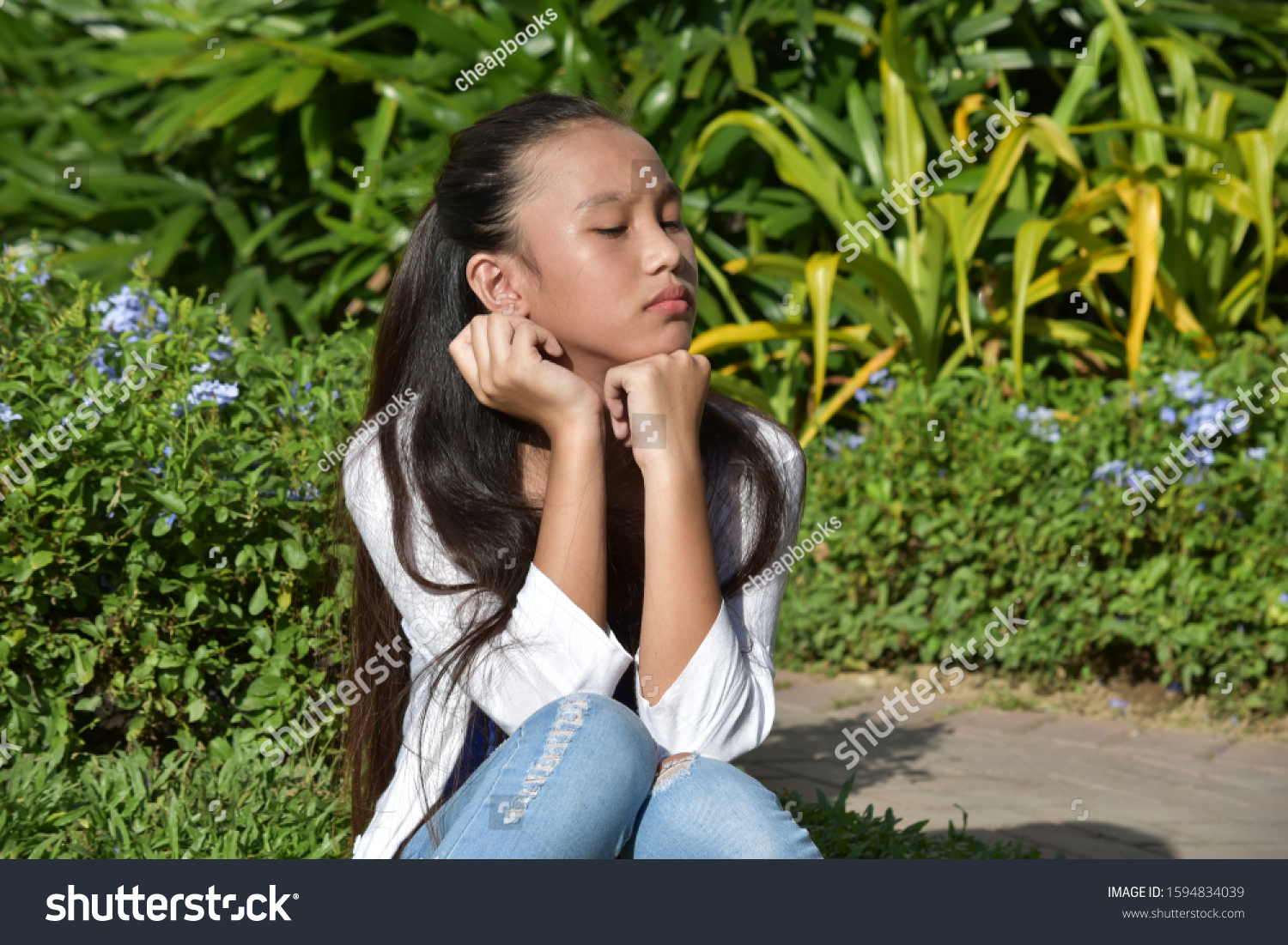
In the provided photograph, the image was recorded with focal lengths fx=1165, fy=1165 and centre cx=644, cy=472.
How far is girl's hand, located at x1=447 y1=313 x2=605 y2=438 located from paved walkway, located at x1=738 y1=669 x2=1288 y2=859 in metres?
1.74

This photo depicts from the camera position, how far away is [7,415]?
2.19 metres

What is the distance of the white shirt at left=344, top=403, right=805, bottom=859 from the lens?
5.38ft

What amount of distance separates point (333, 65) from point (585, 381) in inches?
163

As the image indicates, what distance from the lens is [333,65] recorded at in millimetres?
5359

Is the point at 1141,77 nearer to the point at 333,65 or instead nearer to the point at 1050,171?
the point at 1050,171

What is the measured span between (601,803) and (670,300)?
0.76m

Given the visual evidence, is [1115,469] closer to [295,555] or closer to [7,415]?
[295,555]

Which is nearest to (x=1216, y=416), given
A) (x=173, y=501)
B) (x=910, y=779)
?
(x=910, y=779)

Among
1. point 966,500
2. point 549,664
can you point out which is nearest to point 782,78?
point 966,500

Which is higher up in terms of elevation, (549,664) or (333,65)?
(333,65)

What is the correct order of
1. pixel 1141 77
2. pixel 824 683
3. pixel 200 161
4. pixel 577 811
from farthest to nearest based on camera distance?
1. pixel 200 161
2. pixel 1141 77
3. pixel 824 683
4. pixel 577 811

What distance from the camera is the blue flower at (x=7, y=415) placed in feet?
7.19

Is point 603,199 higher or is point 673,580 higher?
point 603,199

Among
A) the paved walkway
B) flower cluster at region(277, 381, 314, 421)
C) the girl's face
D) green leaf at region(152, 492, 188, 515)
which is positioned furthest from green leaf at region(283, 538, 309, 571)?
the paved walkway
